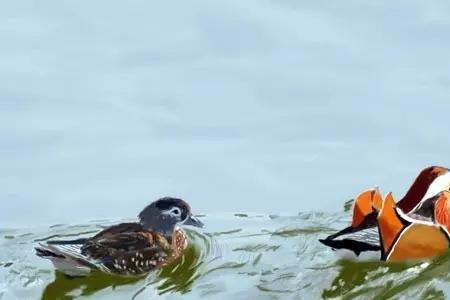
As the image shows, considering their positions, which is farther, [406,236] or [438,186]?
[438,186]

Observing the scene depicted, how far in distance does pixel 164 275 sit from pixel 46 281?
37 centimetres

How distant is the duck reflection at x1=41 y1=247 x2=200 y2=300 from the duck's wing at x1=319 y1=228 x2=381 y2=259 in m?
0.49

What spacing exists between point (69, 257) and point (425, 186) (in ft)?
3.81

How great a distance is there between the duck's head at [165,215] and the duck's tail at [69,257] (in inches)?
9.3

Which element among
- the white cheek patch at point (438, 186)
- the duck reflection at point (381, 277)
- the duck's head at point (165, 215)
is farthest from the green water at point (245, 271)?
the white cheek patch at point (438, 186)

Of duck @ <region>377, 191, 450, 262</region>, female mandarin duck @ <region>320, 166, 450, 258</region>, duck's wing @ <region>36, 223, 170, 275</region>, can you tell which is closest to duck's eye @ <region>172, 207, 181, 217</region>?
duck's wing @ <region>36, 223, 170, 275</region>

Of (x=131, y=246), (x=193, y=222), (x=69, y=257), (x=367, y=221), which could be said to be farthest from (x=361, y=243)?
(x=69, y=257)

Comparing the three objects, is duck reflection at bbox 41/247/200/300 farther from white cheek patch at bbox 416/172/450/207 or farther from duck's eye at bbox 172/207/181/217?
white cheek patch at bbox 416/172/450/207

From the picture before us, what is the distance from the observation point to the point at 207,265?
545 cm

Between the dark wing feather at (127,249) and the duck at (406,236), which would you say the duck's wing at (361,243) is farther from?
the dark wing feather at (127,249)

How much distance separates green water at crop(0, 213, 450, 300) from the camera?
5250mm

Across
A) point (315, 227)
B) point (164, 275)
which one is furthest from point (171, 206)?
point (315, 227)

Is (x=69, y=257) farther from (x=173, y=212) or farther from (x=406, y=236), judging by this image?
(x=406, y=236)

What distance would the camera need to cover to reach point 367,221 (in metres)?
5.25
